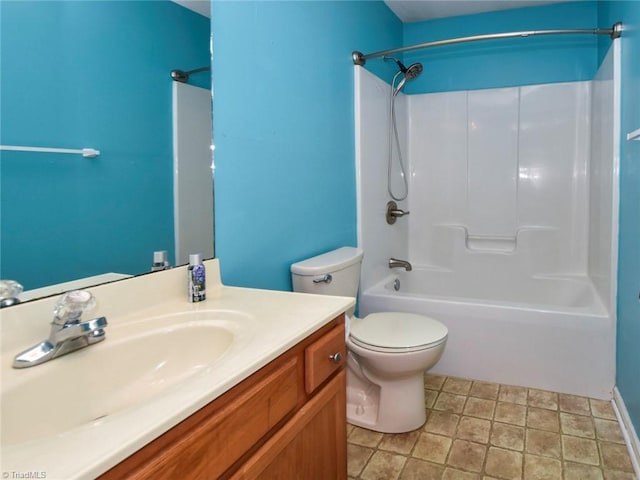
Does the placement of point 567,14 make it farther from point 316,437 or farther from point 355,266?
point 316,437

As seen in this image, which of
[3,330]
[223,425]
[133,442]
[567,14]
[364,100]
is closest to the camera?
[133,442]

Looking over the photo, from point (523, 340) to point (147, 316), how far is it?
1.93m

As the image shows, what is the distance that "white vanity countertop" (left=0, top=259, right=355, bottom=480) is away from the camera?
0.54 meters

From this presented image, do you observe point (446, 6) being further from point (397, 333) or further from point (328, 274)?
point (397, 333)

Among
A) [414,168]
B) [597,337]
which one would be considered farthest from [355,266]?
[414,168]

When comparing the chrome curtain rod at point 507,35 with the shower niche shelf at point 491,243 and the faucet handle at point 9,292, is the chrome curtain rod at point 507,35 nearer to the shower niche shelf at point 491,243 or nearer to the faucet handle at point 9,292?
the shower niche shelf at point 491,243

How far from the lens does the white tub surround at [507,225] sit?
224cm

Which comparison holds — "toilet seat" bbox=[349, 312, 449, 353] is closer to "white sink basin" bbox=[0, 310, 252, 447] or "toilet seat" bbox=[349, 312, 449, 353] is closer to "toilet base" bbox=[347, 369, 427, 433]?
"toilet base" bbox=[347, 369, 427, 433]

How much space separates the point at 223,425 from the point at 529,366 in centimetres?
202

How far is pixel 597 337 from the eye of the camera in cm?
214

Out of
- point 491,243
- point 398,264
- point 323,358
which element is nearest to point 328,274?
point 323,358

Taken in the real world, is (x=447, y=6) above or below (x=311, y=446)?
above

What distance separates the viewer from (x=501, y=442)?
1829mm

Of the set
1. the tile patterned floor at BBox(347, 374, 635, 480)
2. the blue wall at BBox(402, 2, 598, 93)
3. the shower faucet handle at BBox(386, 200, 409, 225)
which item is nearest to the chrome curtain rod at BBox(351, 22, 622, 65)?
the blue wall at BBox(402, 2, 598, 93)
